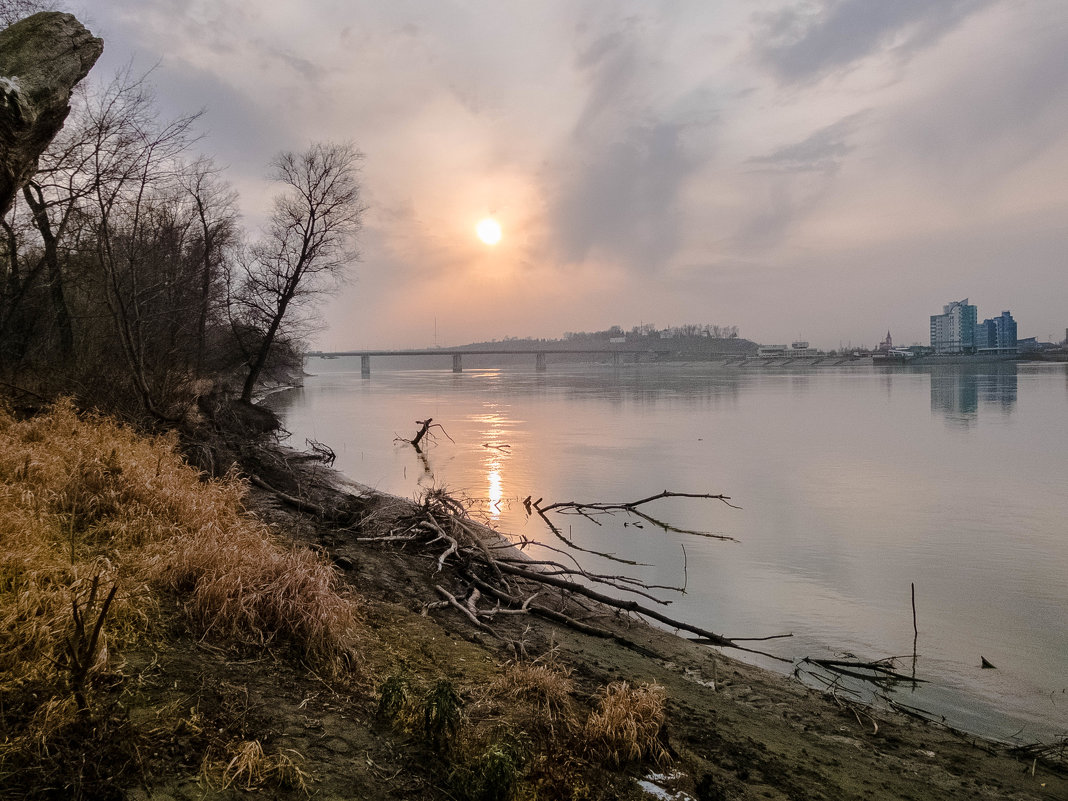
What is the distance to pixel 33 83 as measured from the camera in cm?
566

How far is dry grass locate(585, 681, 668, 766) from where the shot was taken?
4.68 m

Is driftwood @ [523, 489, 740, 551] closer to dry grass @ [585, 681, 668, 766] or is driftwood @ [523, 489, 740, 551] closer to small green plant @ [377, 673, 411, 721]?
dry grass @ [585, 681, 668, 766]

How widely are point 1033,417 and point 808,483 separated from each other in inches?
1048

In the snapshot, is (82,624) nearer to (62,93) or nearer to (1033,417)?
(62,93)

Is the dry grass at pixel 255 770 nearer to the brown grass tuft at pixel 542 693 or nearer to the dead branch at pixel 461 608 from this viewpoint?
the brown grass tuft at pixel 542 693

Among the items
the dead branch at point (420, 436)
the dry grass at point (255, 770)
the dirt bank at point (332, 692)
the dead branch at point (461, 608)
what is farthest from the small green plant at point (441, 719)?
the dead branch at point (420, 436)

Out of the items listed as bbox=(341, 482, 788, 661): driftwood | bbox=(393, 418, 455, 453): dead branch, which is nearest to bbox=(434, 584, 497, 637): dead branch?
bbox=(341, 482, 788, 661): driftwood

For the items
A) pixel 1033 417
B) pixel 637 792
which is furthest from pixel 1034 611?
pixel 1033 417

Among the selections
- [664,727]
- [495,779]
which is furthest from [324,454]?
[495,779]

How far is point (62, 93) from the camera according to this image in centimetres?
587

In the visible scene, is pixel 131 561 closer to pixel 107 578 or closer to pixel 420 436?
pixel 107 578

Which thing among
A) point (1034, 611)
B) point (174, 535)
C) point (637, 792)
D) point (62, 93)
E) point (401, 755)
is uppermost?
point (62, 93)

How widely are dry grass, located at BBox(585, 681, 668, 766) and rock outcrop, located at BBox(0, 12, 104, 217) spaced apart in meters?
6.58

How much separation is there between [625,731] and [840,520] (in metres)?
12.4
